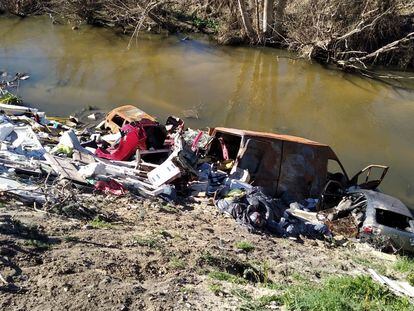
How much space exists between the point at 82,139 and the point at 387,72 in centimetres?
1710

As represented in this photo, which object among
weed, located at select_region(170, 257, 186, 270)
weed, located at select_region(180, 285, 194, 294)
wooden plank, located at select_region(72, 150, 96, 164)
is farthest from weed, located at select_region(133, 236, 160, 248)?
wooden plank, located at select_region(72, 150, 96, 164)

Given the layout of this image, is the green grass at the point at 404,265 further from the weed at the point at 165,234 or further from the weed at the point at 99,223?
the weed at the point at 99,223

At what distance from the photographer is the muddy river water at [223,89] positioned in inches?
717

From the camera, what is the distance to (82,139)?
1439 centimetres

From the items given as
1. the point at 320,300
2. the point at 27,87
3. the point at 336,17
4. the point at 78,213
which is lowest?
the point at 27,87

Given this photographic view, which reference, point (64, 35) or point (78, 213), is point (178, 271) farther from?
point (64, 35)

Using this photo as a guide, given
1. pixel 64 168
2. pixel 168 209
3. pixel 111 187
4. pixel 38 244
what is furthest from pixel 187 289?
pixel 64 168

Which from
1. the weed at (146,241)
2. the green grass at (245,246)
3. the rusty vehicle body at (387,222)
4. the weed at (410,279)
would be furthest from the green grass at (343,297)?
the rusty vehicle body at (387,222)

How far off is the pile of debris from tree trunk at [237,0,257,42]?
49.4 ft

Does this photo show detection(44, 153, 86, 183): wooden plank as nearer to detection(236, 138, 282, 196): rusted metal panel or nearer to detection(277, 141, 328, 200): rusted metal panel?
detection(236, 138, 282, 196): rusted metal panel

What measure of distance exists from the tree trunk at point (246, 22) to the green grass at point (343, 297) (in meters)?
21.2

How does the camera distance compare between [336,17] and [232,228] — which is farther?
[336,17]

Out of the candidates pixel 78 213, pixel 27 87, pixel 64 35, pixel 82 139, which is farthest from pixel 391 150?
pixel 64 35

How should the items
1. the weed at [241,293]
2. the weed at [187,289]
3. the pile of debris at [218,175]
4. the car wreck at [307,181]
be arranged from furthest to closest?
1. the car wreck at [307,181]
2. the pile of debris at [218,175]
3. the weed at [241,293]
4. the weed at [187,289]
